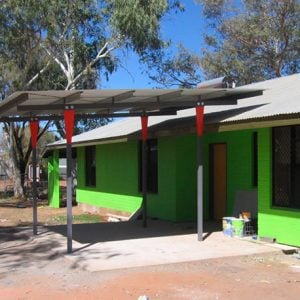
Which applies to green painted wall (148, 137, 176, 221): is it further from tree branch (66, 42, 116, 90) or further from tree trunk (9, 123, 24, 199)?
tree trunk (9, 123, 24, 199)

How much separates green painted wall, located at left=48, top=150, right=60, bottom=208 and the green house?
275 centimetres

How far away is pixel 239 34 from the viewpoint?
2981 cm

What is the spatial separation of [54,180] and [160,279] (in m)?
19.4

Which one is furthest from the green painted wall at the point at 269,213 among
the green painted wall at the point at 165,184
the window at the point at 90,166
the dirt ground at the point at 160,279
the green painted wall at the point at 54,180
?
the green painted wall at the point at 54,180

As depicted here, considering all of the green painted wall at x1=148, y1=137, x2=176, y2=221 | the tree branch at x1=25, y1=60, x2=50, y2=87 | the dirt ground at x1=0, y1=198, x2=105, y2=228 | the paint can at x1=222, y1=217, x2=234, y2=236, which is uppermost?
the tree branch at x1=25, y1=60, x2=50, y2=87

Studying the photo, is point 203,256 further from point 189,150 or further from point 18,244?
point 189,150

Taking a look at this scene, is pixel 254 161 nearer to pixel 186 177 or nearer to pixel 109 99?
pixel 186 177

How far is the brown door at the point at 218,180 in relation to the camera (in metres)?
14.8

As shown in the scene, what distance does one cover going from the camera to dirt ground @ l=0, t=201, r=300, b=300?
725 cm

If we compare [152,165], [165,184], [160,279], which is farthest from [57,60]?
[160,279]

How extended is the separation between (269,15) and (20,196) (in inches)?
681

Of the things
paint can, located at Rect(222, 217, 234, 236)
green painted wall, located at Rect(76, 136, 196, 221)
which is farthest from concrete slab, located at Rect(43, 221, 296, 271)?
green painted wall, located at Rect(76, 136, 196, 221)

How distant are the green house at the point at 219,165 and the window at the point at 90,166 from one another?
0.12 ft

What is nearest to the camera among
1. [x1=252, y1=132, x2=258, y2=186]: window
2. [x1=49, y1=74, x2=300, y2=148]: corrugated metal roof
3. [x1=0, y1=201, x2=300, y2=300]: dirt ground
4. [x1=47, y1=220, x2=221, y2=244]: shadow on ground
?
[x1=0, y1=201, x2=300, y2=300]: dirt ground
